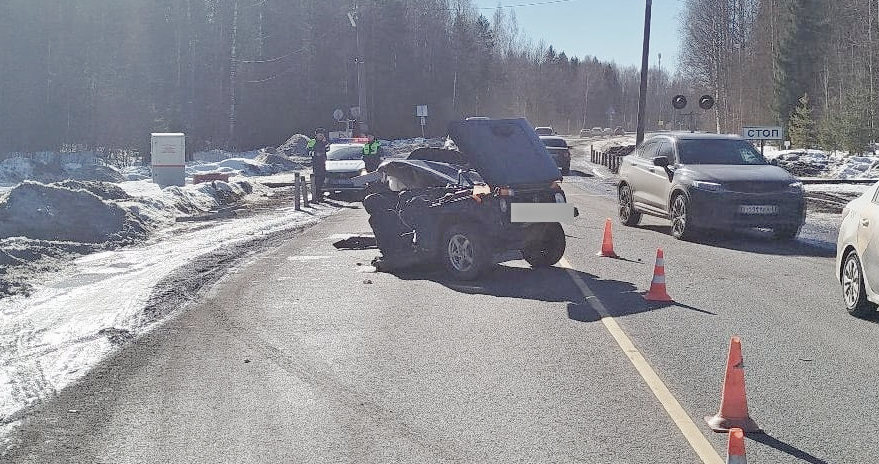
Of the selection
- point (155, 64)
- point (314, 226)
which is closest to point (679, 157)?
point (314, 226)

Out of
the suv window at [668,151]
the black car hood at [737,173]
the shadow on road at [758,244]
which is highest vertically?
the suv window at [668,151]

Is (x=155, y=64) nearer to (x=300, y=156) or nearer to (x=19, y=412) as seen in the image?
(x=300, y=156)

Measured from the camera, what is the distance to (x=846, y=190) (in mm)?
26938

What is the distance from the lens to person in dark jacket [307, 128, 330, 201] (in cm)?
2581

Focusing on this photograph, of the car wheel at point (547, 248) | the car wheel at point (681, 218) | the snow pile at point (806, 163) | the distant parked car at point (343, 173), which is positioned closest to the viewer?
the car wheel at point (547, 248)

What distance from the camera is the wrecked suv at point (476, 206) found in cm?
1169

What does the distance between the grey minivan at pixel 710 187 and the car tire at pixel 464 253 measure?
533 cm

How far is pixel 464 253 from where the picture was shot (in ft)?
38.8

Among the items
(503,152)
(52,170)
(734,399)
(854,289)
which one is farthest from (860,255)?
(52,170)

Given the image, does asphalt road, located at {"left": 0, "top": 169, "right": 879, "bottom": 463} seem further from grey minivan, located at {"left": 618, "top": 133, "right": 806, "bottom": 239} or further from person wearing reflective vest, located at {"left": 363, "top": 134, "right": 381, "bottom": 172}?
person wearing reflective vest, located at {"left": 363, "top": 134, "right": 381, "bottom": 172}

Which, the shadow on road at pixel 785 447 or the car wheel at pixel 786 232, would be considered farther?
the car wheel at pixel 786 232

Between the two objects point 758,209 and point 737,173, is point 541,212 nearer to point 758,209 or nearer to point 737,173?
point 758,209

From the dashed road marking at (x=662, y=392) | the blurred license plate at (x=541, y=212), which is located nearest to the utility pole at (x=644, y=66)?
the blurred license plate at (x=541, y=212)

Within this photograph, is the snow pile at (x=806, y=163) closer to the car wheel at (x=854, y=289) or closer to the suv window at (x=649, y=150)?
the suv window at (x=649, y=150)
